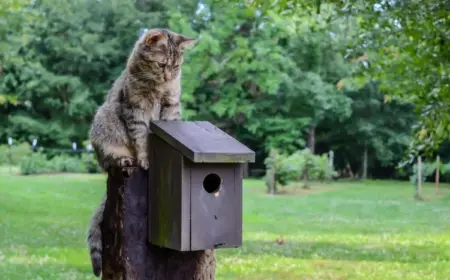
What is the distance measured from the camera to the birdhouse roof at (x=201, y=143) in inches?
117

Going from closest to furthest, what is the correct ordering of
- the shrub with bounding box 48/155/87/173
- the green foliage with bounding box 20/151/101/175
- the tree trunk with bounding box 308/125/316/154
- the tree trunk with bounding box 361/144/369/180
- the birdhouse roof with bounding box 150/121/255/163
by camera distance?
the birdhouse roof with bounding box 150/121/255/163, the green foliage with bounding box 20/151/101/175, the shrub with bounding box 48/155/87/173, the tree trunk with bounding box 361/144/369/180, the tree trunk with bounding box 308/125/316/154

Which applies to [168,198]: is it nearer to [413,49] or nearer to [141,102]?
[141,102]

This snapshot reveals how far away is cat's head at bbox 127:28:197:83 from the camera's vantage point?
3547mm

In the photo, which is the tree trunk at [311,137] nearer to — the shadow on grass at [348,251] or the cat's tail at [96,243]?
the shadow on grass at [348,251]

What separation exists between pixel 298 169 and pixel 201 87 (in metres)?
12.1

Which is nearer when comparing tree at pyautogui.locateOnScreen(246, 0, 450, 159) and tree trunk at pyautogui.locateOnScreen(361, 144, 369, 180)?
tree at pyautogui.locateOnScreen(246, 0, 450, 159)

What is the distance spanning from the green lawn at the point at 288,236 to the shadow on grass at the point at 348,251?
0.6 inches

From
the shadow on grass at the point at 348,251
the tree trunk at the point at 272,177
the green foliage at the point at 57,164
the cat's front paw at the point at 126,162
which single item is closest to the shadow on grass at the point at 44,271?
the shadow on grass at the point at 348,251

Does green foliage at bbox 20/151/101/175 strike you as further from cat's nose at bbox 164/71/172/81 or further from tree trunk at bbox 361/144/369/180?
cat's nose at bbox 164/71/172/81

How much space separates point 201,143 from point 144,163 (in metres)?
0.44

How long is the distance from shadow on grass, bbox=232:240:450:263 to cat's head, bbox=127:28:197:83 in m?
5.89

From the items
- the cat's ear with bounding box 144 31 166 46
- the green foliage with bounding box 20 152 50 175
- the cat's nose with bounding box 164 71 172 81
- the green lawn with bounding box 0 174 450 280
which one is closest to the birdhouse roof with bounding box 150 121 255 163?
the cat's nose with bounding box 164 71 172 81

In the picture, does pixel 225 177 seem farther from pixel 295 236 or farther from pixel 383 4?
pixel 295 236

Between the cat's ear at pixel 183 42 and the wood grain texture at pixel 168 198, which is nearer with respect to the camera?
the wood grain texture at pixel 168 198
